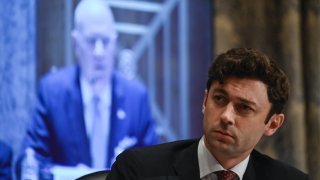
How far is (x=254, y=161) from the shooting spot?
66.5 inches

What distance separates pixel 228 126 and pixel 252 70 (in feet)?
0.55

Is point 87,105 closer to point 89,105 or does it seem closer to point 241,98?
point 89,105

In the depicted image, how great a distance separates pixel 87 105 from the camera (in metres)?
2.97

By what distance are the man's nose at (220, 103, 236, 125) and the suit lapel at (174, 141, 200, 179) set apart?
190 millimetres

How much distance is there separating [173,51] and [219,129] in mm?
1836

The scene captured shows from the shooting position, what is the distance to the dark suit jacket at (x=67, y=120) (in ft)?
9.38

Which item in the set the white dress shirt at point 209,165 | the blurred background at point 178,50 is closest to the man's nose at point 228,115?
the white dress shirt at point 209,165

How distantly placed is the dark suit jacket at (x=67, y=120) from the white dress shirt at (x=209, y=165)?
145 cm

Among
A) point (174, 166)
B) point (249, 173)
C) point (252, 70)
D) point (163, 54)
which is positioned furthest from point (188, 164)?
point (163, 54)

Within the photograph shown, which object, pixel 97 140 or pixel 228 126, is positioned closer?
pixel 228 126

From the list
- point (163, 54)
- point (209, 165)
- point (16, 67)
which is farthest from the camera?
point (163, 54)

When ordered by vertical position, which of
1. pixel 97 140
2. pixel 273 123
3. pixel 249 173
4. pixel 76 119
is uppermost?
pixel 273 123

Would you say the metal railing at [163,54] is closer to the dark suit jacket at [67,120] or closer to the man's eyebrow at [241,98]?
the dark suit jacket at [67,120]

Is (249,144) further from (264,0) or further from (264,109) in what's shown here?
(264,0)
